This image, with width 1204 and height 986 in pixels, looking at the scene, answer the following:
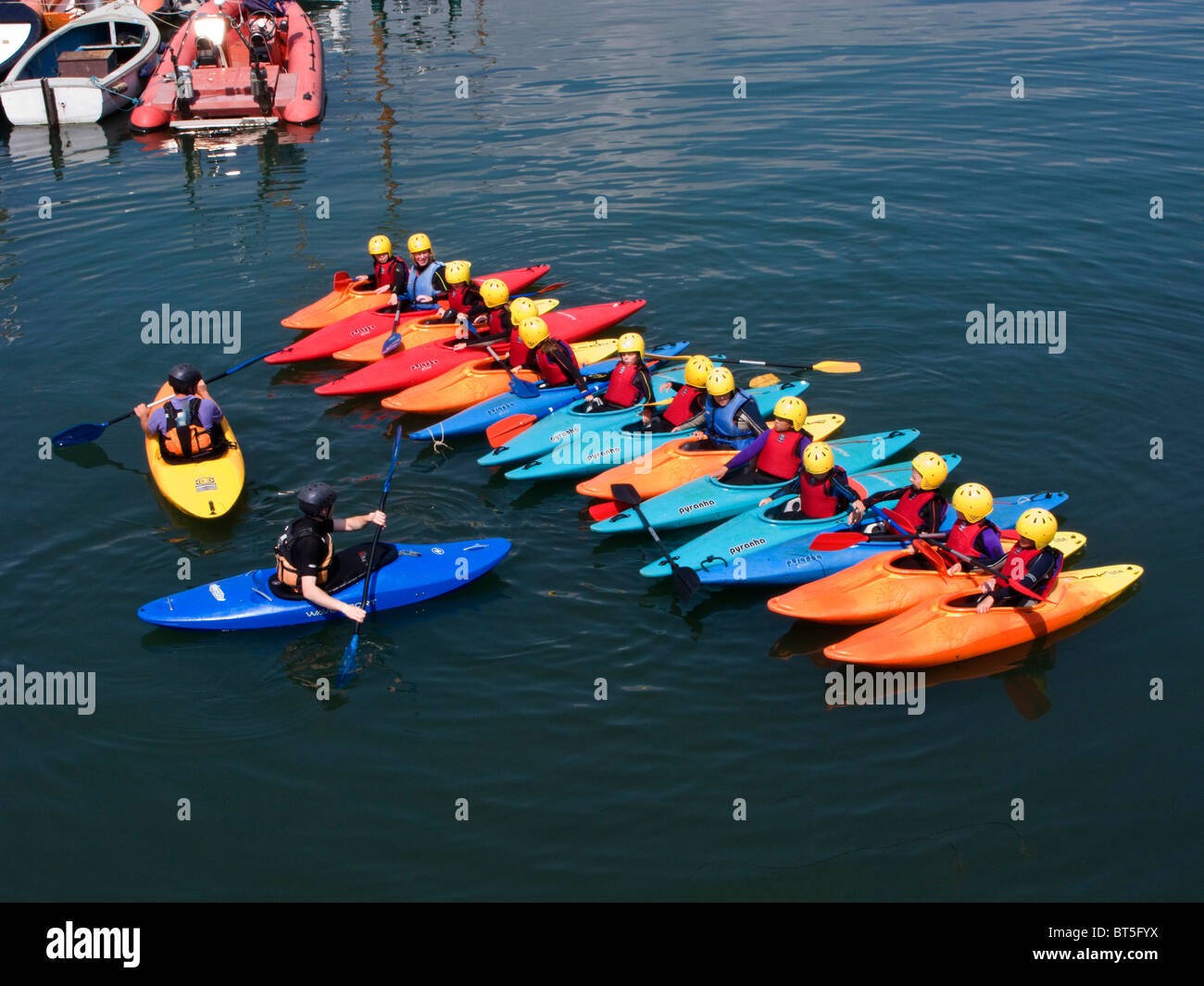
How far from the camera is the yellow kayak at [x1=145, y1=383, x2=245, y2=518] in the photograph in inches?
490

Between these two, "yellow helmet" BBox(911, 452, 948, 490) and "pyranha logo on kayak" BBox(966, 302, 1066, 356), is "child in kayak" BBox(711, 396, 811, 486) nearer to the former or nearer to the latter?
"yellow helmet" BBox(911, 452, 948, 490)

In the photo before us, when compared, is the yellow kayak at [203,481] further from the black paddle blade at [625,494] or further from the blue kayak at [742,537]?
the blue kayak at [742,537]

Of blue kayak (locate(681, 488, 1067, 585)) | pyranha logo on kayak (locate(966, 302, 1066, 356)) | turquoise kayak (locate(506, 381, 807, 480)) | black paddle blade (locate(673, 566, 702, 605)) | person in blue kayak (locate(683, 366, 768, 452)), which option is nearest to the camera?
black paddle blade (locate(673, 566, 702, 605))

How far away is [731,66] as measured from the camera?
3070 cm

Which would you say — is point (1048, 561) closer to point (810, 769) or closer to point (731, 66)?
point (810, 769)

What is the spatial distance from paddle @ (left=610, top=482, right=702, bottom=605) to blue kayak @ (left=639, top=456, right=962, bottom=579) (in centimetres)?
16

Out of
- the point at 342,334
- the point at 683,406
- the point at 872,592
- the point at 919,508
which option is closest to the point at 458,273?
the point at 342,334

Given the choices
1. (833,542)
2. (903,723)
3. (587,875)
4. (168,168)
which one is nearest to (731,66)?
(168,168)

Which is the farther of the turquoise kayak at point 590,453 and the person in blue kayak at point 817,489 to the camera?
the turquoise kayak at point 590,453

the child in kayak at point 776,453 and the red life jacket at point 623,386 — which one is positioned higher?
the red life jacket at point 623,386

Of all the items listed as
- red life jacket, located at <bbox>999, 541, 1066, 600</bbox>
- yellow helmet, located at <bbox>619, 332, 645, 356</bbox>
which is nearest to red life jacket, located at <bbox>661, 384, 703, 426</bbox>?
yellow helmet, located at <bbox>619, 332, 645, 356</bbox>

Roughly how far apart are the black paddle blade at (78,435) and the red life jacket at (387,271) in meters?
5.10

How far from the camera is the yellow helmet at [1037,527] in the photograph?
392 inches

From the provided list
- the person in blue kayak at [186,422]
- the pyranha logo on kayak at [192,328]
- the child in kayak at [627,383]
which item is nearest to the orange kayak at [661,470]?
the child in kayak at [627,383]
